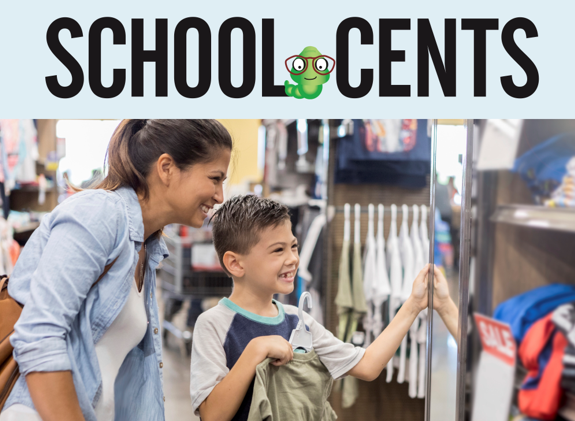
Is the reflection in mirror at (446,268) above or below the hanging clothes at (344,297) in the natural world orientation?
above

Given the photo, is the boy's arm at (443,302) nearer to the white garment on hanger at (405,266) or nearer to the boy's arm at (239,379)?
the boy's arm at (239,379)

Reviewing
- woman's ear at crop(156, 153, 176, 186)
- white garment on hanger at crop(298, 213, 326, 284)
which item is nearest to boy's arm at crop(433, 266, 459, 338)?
woman's ear at crop(156, 153, 176, 186)

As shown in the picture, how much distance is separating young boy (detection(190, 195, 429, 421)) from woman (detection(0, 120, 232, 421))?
0.12m

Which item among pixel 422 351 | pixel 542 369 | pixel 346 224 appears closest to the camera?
pixel 542 369

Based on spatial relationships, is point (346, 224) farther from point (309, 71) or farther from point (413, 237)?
point (309, 71)

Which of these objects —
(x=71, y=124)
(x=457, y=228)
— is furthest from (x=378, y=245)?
(x=71, y=124)

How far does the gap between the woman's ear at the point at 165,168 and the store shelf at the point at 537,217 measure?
2.17 ft

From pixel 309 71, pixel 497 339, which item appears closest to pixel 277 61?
pixel 309 71

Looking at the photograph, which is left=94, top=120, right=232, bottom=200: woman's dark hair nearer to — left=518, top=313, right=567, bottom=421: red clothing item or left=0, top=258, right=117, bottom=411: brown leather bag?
left=0, top=258, right=117, bottom=411: brown leather bag

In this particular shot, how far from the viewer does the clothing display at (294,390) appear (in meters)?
1.02

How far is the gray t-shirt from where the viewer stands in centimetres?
108

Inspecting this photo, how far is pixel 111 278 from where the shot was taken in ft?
3.28

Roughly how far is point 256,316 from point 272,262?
0.42 feet

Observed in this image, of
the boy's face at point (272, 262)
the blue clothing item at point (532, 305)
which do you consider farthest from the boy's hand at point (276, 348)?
the blue clothing item at point (532, 305)
